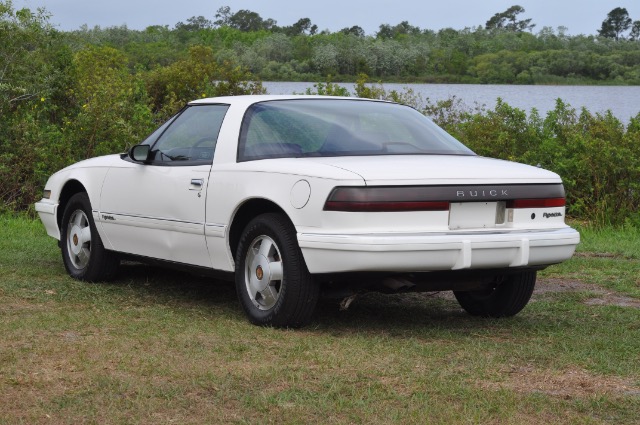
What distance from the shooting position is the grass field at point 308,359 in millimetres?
5066

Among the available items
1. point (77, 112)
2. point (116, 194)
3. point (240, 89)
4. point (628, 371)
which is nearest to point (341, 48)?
point (240, 89)

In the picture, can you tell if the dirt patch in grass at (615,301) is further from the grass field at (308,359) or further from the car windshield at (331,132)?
the car windshield at (331,132)

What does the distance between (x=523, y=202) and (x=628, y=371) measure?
4.34ft

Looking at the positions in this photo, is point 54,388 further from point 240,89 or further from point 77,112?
point 240,89

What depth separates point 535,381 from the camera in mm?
5676

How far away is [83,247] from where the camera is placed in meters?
8.95

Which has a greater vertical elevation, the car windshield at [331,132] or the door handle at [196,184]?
the car windshield at [331,132]

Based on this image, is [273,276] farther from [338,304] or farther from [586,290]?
[586,290]

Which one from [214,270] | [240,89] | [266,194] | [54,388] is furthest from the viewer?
[240,89]

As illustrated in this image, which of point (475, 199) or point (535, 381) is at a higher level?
point (475, 199)

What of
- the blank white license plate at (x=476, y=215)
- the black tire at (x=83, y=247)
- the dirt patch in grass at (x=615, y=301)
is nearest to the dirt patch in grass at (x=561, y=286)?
the dirt patch in grass at (x=615, y=301)

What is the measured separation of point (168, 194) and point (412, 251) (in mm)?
2100

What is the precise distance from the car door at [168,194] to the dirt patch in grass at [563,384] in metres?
2.52

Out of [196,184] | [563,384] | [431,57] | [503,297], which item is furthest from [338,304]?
[431,57]
